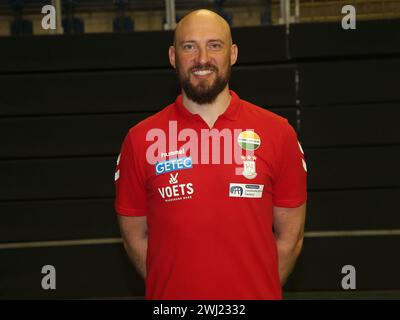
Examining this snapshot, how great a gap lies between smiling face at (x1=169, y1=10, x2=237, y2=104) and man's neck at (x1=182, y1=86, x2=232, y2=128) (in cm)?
5

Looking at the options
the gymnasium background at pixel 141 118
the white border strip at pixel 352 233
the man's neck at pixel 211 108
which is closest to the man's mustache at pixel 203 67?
the man's neck at pixel 211 108

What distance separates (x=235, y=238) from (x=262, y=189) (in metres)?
0.20

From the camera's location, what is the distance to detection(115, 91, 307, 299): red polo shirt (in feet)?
7.02

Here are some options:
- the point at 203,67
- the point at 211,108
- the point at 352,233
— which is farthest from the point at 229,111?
the point at 352,233

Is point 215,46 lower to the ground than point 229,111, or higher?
higher

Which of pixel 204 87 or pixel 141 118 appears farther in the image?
pixel 141 118

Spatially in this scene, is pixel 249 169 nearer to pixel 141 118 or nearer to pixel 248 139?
pixel 248 139

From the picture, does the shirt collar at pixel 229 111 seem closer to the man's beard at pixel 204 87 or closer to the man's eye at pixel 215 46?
the man's beard at pixel 204 87

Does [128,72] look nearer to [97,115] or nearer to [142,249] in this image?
[97,115]

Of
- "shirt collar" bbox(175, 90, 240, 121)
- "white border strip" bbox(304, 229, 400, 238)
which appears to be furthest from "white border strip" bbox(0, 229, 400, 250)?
"shirt collar" bbox(175, 90, 240, 121)

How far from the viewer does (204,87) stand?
2.24 meters

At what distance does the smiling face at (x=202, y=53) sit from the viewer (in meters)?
2.21

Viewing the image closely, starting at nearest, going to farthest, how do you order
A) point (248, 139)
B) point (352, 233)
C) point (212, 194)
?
point (212, 194), point (248, 139), point (352, 233)

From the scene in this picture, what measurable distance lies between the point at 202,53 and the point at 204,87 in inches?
4.5
